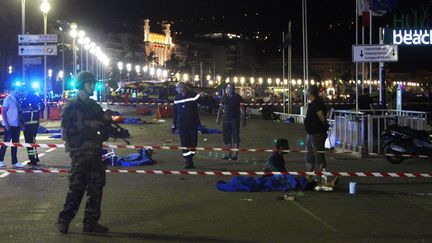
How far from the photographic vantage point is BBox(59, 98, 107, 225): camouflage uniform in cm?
756

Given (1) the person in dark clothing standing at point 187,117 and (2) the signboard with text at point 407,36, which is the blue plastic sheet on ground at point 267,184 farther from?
(2) the signboard with text at point 407,36

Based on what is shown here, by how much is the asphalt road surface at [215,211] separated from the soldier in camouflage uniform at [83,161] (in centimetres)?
23

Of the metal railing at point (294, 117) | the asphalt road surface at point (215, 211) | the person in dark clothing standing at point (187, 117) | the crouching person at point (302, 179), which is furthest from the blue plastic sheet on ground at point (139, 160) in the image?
the metal railing at point (294, 117)

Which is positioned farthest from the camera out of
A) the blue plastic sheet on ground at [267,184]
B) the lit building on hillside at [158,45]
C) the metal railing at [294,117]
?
the lit building on hillside at [158,45]

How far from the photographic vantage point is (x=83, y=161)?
755cm

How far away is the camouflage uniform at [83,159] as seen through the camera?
24.8 feet

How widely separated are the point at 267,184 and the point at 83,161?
3.95 meters

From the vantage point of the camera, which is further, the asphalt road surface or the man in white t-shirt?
the man in white t-shirt

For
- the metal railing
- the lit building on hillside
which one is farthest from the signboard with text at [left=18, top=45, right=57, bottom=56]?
the lit building on hillside

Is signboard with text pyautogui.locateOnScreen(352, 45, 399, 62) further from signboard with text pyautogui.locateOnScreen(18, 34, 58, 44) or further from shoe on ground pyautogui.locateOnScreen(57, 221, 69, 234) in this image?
signboard with text pyautogui.locateOnScreen(18, 34, 58, 44)

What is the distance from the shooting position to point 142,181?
11.9 metres

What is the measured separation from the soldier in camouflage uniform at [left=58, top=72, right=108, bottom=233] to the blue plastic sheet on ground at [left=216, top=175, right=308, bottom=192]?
11.2 feet

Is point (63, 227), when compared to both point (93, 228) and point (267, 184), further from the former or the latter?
point (267, 184)

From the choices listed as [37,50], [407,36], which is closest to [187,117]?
[407,36]
